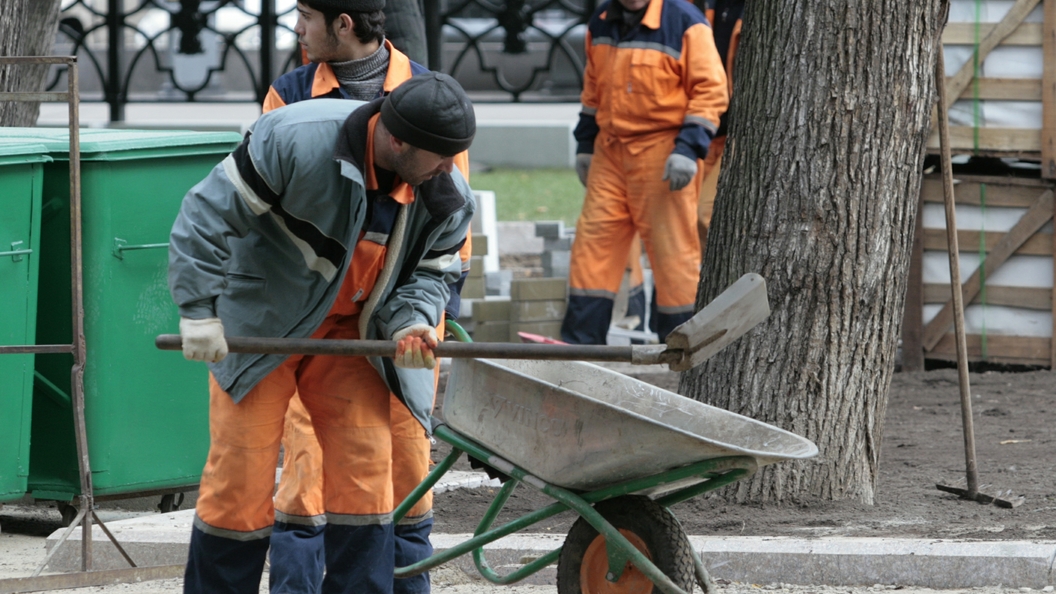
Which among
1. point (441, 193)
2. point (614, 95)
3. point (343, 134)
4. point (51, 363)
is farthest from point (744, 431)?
point (614, 95)

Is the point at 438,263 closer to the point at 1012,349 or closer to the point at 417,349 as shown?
the point at 417,349

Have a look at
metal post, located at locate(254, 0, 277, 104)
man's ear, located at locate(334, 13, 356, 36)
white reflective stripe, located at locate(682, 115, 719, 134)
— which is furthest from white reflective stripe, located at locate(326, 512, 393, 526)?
metal post, located at locate(254, 0, 277, 104)

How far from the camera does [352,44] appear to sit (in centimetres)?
408

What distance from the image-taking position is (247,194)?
10.3 ft

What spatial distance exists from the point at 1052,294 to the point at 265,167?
4.78 meters

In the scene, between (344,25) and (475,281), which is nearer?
(344,25)

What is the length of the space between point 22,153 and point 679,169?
313cm

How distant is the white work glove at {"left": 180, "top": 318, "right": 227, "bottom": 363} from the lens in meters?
3.08

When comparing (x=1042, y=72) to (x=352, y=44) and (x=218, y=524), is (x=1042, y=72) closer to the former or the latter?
(x=352, y=44)

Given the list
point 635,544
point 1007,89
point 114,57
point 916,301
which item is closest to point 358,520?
point 635,544

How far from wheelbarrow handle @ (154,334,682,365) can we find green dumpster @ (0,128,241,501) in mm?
Answer: 1423

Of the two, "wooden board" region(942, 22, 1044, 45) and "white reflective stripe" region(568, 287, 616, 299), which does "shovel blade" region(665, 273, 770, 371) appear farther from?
"wooden board" region(942, 22, 1044, 45)

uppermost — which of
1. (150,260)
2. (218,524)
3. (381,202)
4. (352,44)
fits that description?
(352,44)

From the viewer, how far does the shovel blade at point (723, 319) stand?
3104mm
